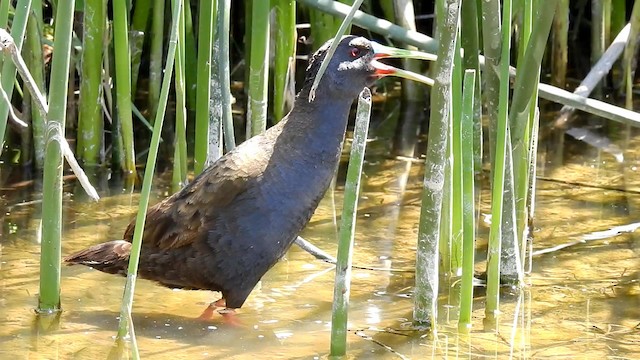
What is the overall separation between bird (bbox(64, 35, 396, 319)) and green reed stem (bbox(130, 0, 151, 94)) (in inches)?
56.2

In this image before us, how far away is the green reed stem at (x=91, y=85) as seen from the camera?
4.27 metres

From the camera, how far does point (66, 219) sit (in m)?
4.31

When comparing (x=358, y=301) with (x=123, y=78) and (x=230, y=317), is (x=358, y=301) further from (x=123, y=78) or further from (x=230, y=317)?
(x=123, y=78)

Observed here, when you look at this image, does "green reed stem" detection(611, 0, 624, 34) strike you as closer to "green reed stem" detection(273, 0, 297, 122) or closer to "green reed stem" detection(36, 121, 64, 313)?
"green reed stem" detection(273, 0, 297, 122)

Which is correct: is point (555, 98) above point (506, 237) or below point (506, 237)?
above

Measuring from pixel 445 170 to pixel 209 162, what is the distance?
1.06 metres

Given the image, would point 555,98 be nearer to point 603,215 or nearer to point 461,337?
point 603,215

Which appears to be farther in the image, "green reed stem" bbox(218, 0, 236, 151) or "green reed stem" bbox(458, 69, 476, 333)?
"green reed stem" bbox(218, 0, 236, 151)

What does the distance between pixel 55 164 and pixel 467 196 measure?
1.19m

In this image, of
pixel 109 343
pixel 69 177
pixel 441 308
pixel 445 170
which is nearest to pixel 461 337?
pixel 441 308

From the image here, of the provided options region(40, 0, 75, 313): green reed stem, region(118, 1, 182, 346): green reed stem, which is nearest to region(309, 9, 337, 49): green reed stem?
region(40, 0, 75, 313): green reed stem

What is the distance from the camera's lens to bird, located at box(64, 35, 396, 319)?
3.37 m

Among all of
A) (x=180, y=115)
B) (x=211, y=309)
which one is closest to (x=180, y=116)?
(x=180, y=115)

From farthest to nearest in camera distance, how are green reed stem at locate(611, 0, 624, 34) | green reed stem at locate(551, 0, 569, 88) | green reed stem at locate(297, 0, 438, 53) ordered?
green reed stem at locate(611, 0, 624, 34), green reed stem at locate(551, 0, 569, 88), green reed stem at locate(297, 0, 438, 53)
